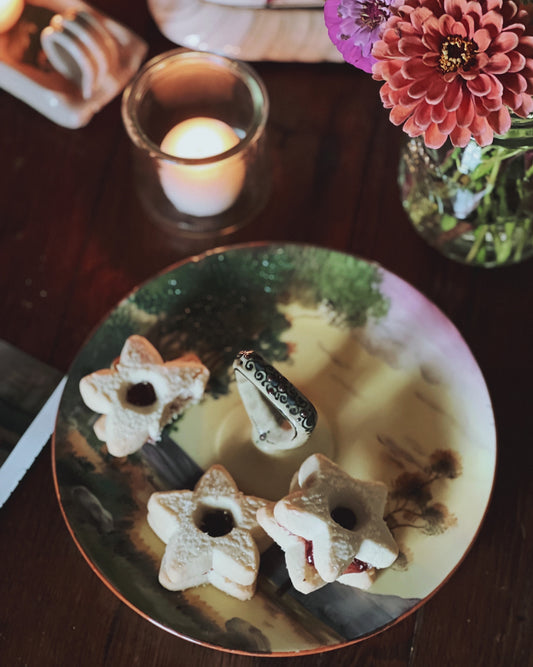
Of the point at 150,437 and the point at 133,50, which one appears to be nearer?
the point at 150,437

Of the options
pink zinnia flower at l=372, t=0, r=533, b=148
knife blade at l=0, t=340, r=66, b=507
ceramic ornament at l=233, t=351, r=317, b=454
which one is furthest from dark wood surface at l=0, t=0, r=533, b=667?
pink zinnia flower at l=372, t=0, r=533, b=148

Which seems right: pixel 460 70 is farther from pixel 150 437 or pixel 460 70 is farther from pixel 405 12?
pixel 150 437

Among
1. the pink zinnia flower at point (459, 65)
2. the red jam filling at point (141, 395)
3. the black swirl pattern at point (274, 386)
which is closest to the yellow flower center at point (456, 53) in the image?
the pink zinnia flower at point (459, 65)

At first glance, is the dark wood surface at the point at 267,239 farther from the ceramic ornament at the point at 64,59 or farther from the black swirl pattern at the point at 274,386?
the black swirl pattern at the point at 274,386

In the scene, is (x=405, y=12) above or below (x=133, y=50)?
above

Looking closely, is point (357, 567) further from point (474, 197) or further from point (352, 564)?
point (474, 197)

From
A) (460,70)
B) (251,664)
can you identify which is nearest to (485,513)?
(251,664)

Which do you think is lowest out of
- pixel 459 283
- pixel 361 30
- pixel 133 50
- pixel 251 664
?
pixel 251 664

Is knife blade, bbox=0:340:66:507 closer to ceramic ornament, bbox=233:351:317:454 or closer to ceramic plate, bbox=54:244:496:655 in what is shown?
ceramic plate, bbox=54:244:496:655
